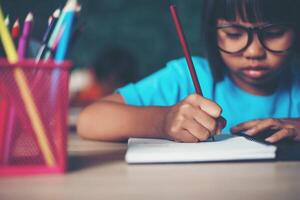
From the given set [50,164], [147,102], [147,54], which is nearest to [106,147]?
[50,164]

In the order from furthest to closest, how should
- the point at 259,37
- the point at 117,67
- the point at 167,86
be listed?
the point at 117,67 < the point at 167,86 < the point at 259,37

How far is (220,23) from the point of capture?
96 centimetres

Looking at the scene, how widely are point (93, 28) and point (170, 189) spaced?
108 inches

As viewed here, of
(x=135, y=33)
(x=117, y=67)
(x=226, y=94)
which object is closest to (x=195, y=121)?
(x=226, y=94)

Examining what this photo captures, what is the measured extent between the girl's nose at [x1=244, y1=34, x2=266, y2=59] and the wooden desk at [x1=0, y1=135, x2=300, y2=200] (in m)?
0.40

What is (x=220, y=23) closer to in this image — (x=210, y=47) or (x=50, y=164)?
(x=210, y=47)

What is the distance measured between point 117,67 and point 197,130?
2.01 m

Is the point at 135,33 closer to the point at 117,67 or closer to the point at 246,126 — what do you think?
the point at 117,67

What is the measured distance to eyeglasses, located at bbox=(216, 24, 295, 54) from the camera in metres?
0.87

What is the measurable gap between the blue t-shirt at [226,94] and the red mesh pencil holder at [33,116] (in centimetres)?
54

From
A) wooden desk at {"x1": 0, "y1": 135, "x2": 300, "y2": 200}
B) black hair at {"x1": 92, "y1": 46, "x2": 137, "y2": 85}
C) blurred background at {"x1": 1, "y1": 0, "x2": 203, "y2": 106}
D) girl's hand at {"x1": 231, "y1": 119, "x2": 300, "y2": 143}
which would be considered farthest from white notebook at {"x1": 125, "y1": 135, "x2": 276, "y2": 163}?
blurred background at {"x1": 1, "y1": 0, "x2": 203, "y2": 106}

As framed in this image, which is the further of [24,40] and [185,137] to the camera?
[185,137]

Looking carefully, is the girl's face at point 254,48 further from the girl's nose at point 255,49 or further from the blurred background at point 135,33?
the blurred background at point 135,33

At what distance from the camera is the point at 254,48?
0.88 metres
